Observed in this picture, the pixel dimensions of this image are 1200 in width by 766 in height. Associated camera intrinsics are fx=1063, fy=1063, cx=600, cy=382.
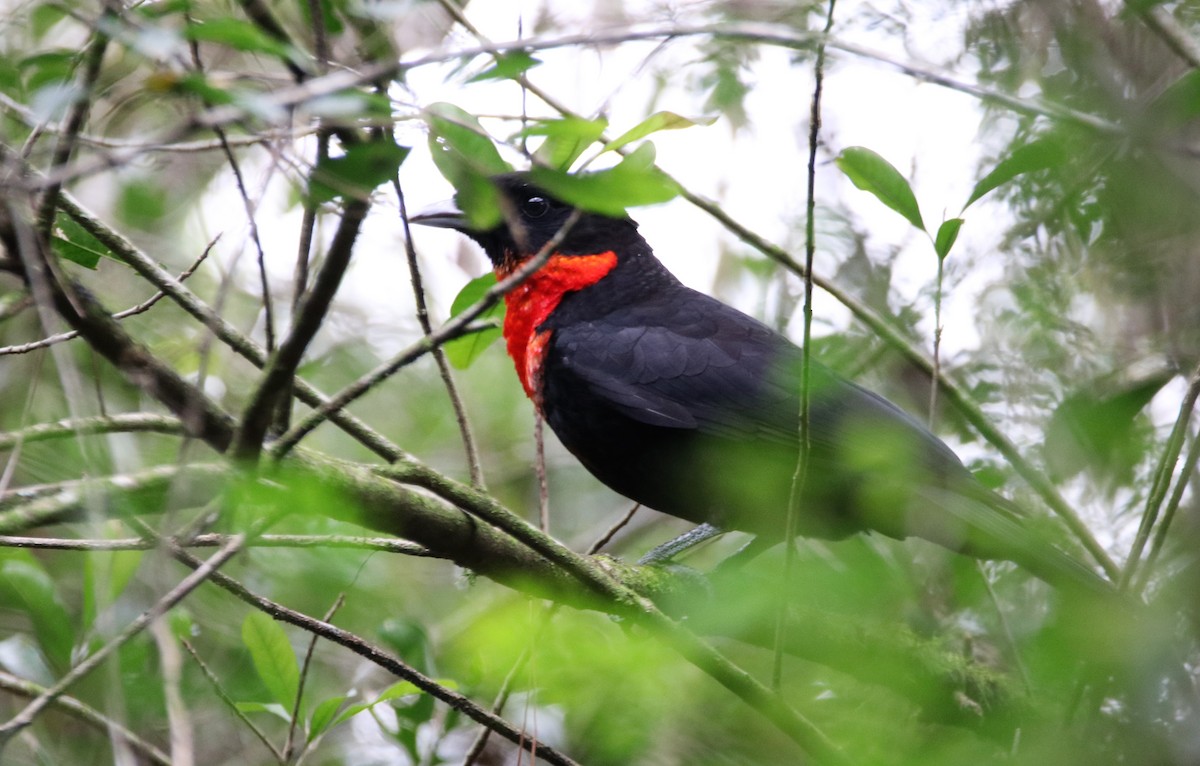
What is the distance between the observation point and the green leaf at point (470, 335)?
3.15 meters

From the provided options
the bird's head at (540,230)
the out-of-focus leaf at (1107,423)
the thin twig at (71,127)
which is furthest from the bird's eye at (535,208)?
the thin twig at (71,127)

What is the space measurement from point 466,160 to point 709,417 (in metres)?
2.05

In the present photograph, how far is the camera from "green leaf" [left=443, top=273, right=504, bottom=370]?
3.15m

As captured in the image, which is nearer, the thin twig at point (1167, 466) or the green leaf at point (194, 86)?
the green leaf at point (194, 86)

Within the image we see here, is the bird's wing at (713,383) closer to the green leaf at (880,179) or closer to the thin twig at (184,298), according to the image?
the green leaf at (880,179)

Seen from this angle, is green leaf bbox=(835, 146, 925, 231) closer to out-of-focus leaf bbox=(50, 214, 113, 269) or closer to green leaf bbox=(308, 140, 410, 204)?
green leaf bbox=(308, 140, 410, 204)

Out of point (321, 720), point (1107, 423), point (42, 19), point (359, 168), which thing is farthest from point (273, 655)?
point (42, 19)

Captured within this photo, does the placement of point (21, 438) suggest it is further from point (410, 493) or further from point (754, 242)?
point (754, 242)

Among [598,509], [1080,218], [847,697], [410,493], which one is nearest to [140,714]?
[410,493]

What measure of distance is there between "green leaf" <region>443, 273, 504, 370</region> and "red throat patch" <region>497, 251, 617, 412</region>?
227 mm

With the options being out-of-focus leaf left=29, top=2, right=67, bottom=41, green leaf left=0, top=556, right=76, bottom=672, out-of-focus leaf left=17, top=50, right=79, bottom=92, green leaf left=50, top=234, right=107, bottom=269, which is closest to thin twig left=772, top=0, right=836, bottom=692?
out-of-focus leaf left=17, top=50, right=79, bottom=92

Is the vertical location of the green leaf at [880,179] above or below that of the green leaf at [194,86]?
above

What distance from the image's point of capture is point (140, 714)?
3486 mm

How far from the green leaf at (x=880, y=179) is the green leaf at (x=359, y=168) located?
5.29 ft
